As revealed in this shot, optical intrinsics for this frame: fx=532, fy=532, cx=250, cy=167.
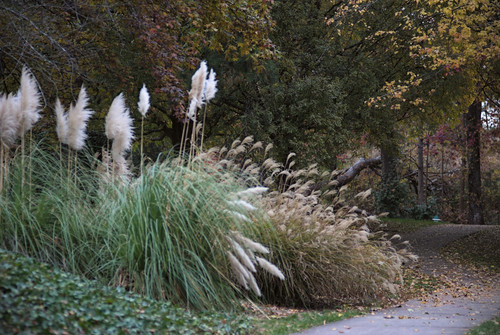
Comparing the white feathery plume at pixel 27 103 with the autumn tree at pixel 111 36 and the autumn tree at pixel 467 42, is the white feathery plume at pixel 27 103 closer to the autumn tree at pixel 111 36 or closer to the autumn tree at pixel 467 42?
the autumn tree at pixel 111 36

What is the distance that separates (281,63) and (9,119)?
904cm

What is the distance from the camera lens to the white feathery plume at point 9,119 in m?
5.20

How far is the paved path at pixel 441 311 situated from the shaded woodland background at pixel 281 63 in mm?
4172

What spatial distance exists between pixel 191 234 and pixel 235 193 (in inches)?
25.3

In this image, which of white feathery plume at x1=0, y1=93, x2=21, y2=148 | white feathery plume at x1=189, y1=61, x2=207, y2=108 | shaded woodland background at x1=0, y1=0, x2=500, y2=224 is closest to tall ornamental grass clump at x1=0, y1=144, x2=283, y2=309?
white feathery plume at x1=0, y1=93, x2=21, y2=148

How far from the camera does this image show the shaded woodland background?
8.93m

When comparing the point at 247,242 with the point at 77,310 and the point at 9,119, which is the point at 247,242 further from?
the point at 9,119

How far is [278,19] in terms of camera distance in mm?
14172

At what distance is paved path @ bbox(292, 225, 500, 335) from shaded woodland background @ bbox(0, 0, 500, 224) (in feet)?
13.7

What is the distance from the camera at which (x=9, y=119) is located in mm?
5246

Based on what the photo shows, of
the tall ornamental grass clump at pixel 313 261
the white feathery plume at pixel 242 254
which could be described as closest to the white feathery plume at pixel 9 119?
the tall ornamental grass clump at pixel 313 261

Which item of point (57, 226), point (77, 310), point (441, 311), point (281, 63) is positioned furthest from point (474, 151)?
point (77, 310)

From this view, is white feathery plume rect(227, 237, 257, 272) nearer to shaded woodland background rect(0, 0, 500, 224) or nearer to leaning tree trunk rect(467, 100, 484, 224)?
shaded woodland background rect(0, 0, 500, 224)

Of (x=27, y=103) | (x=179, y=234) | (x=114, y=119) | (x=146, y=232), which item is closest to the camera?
(x=146, y=232)
